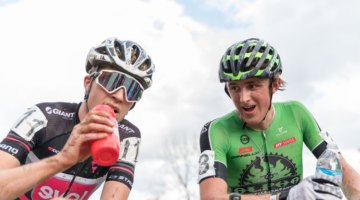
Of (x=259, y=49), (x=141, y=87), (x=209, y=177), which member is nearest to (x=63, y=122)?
(x=141, y=87)

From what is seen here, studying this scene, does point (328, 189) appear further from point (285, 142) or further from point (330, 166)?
point (285, 142)

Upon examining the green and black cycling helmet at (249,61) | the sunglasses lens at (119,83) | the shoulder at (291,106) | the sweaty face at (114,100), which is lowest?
the sweaty face at (114,100)

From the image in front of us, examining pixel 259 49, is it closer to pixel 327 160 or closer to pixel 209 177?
pixel 209 177

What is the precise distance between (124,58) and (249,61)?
64.1 inches

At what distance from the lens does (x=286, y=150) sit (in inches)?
242

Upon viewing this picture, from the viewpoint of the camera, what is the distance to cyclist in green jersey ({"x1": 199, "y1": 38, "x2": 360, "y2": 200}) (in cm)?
580

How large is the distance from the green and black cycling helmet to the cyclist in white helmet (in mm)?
1039

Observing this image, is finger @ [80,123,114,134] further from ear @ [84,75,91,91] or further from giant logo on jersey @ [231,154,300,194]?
giant logo on jersey @ [231,154,300,194]

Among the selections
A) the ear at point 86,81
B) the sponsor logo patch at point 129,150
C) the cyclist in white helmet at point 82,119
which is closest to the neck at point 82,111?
the cyclist in white helmet at point 82,119

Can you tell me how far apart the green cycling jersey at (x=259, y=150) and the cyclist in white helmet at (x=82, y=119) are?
1115 mm

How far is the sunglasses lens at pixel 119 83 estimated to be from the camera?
16.1 feet

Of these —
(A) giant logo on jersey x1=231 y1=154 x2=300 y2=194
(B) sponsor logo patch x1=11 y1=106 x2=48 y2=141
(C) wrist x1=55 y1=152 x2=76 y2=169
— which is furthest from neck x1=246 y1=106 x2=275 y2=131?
(C) wrist x1=55 y1=152 x2=76 y2=169

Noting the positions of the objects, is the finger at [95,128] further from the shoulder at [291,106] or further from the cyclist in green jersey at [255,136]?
the shoulder at [291,106]

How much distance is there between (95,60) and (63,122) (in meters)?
0.73
